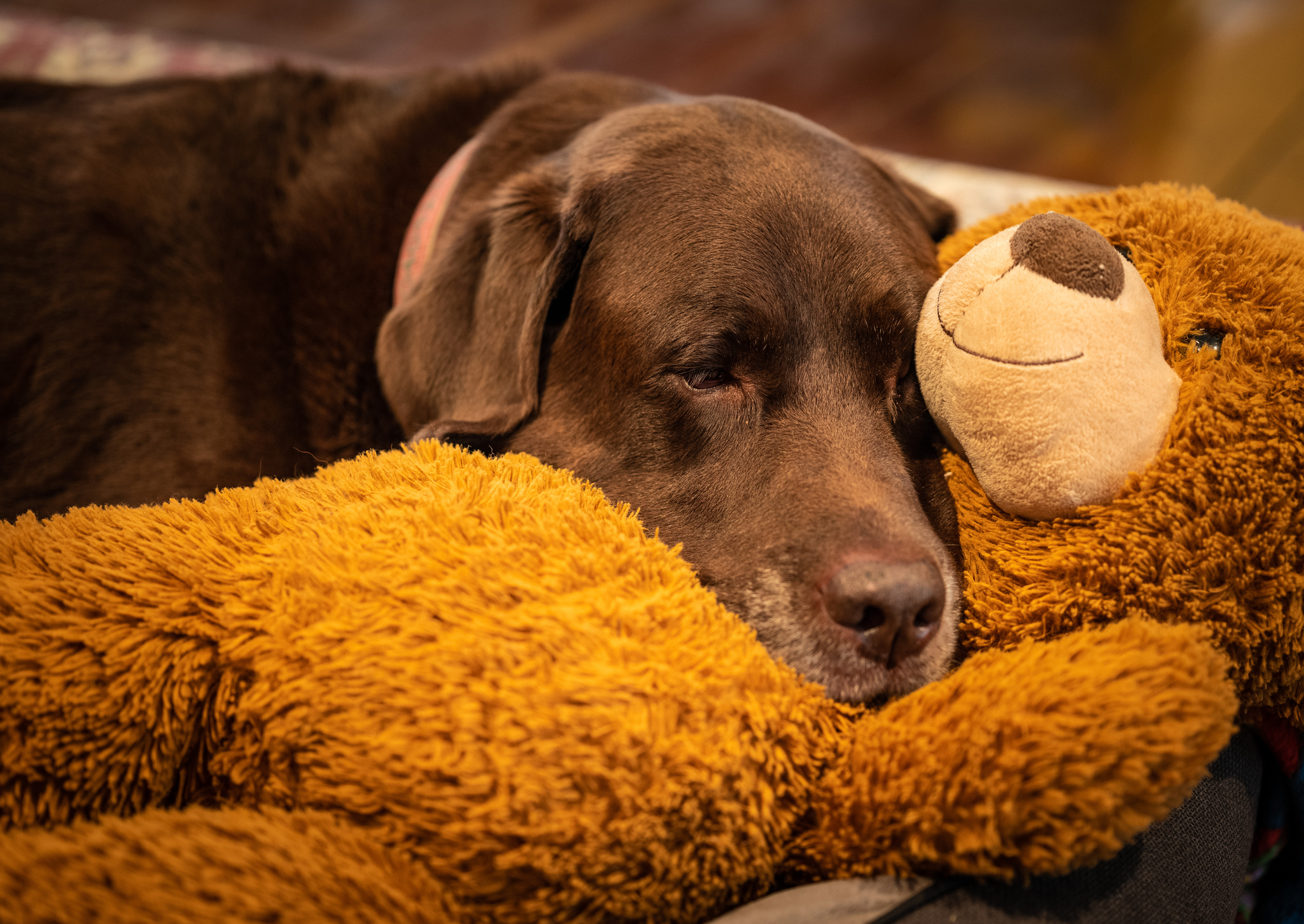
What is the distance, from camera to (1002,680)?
38.7 inches

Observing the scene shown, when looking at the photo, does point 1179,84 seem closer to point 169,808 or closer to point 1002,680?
point 1002,680

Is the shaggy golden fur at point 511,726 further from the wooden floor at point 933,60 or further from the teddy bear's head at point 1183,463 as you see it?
the wooden floor at point 933,60

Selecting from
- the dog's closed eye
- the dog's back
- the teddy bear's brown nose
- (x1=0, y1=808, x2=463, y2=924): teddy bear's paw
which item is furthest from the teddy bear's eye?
the dog's back

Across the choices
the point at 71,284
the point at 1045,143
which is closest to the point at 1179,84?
the point at 1045,143

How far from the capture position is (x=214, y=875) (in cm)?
83

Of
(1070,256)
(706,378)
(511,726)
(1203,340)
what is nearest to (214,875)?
(511,726)

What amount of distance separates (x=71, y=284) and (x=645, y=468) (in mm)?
1302

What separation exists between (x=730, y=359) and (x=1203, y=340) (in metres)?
0.67

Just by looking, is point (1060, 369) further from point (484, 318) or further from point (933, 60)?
point (933, 60)

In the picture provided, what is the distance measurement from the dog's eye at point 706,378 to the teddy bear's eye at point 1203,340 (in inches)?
25.9

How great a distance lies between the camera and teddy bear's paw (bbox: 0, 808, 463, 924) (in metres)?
0.81

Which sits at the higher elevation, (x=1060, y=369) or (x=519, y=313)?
(x=1060, y=369)

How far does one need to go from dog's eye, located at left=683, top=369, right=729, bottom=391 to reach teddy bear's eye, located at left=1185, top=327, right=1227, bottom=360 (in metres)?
0.66

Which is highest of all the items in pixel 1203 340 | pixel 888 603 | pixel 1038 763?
pixel 1203 340
